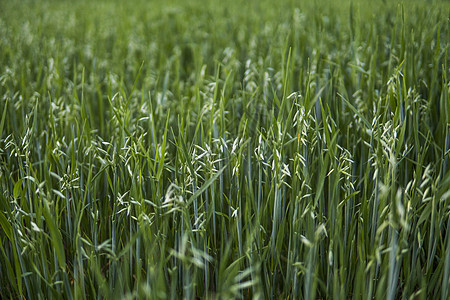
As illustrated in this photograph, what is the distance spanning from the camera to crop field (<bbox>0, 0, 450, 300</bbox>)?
98 cm

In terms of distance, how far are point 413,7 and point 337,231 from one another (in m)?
1.87

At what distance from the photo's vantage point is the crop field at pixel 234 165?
984 mm

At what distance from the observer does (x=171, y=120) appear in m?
1.72

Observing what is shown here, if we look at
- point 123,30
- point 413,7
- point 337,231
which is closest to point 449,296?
point 337,231

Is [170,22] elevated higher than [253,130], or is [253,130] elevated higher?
[170,22]

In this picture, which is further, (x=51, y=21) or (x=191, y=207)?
(x=51, y=21)

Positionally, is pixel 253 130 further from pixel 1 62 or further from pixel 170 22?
pixel 170 22

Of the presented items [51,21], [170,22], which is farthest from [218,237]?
[51,21]

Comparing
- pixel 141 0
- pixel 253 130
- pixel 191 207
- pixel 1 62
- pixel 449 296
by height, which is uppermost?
pixel 141 0

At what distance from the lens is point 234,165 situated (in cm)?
127

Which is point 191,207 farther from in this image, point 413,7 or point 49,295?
point 413,7

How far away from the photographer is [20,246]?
3.66ft

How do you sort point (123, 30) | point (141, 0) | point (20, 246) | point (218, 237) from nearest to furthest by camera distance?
point (20, 246), point (218, 237), point (123, 30), point (141, 0)

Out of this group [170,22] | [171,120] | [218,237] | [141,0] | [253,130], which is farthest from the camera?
[141,0]
